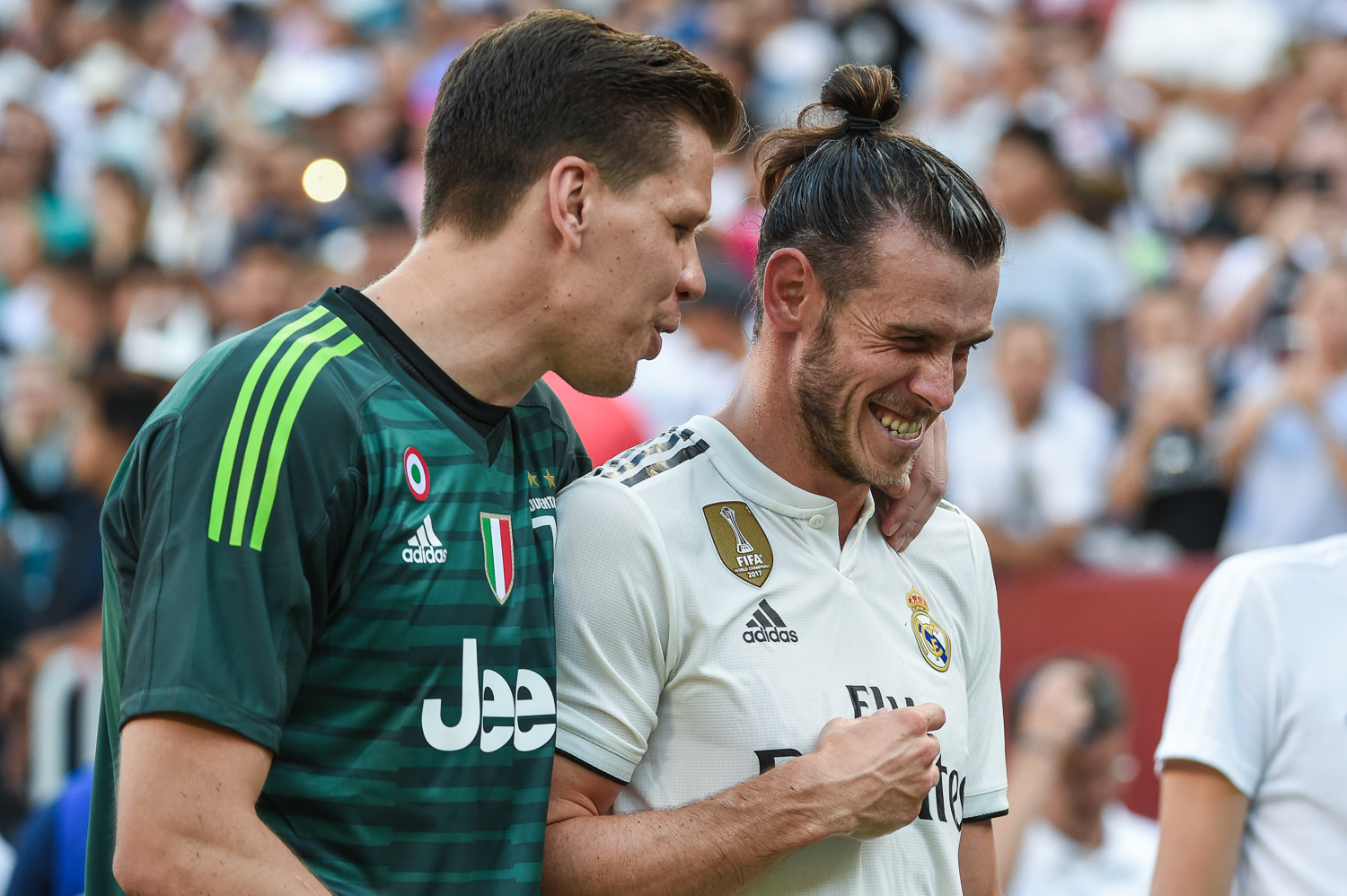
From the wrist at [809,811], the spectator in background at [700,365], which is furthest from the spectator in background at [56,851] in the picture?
the spectator in background at [700,365]

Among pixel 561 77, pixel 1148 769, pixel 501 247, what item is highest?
pixel 561 77

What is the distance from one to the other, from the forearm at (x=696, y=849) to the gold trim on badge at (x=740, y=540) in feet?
1.27

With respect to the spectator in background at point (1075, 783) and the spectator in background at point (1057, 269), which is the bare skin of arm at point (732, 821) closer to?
the spectator in background at point (1075, 783)

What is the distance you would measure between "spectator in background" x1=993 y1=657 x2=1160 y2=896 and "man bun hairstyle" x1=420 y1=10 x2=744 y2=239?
10.5 feet

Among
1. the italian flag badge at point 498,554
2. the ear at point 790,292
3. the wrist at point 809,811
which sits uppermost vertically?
the ear at point 790,292

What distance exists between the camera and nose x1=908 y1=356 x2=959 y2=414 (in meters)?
2.52

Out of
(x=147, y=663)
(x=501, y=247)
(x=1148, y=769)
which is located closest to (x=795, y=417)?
(x=501, y=247)

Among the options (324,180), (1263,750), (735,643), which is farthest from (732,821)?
(324,180)

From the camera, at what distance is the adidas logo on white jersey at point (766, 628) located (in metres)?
2.45

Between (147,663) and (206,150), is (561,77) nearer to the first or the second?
(147,663)

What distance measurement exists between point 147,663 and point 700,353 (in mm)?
5216

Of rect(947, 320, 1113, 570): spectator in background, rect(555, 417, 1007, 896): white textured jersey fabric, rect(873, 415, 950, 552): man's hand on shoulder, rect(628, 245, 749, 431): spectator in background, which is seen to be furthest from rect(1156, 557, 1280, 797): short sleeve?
rect(628, 245, 749, 431): spectator in background

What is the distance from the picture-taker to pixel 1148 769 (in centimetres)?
613

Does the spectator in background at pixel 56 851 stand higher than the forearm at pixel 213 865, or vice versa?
the forearm at pixel 213 865
